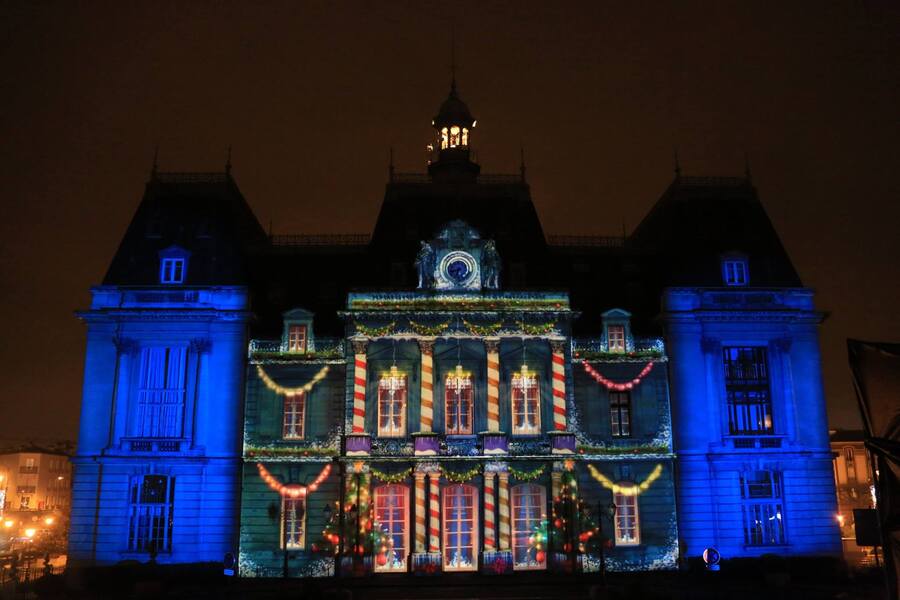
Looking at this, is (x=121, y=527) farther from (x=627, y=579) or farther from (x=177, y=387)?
(x=627, y=579)

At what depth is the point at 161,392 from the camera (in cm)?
4781

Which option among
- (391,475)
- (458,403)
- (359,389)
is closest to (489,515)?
(391,475)

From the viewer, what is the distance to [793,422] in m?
48.0

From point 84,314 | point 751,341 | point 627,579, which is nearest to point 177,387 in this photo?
point 84,314

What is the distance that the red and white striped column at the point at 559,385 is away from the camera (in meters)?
46.3

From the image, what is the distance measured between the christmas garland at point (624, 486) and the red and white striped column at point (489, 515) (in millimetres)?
5942

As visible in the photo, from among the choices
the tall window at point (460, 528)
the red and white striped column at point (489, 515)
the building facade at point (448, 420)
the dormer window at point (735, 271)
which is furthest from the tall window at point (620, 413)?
the dormer window at point (735, 271)

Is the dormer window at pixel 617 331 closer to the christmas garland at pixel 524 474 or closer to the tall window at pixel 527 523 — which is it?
the christmas garland at pixel 524 474

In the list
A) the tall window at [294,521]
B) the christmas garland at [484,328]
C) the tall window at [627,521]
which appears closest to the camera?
the tall window at [294,521]

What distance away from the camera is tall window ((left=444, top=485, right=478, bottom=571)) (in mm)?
44969

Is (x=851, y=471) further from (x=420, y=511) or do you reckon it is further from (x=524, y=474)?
(x=420, y=511)

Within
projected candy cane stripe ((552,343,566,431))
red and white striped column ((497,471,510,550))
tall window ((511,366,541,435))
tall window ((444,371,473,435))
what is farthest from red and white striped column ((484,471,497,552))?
projected candy cane stripe ((552,343,566,431))

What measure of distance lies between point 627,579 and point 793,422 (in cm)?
1274

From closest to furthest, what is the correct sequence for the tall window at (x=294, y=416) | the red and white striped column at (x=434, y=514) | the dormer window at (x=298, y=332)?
1. the red and white striped column at (x=434, y=514)
2. the tall window at (x=294, y=416)
3. the dormer window at (x=298, y=332)
